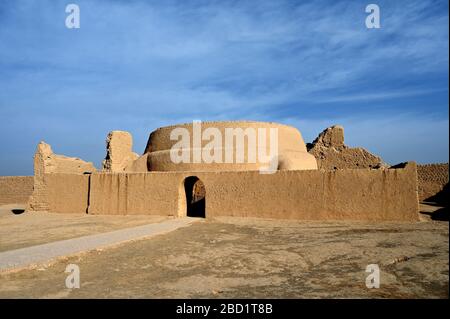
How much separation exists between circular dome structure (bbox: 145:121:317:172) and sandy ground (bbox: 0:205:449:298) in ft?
22.5

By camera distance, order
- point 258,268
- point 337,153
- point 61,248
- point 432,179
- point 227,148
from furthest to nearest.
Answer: point 337,153, point 432,179, point 227,148, point 61,248, point 258,268

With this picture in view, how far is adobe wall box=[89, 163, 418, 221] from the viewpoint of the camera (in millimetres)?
10586

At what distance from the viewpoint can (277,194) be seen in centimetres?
1191

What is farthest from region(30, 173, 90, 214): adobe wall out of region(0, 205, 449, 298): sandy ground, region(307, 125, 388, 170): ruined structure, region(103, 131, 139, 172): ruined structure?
region(307, 125, 388, 170): ruined structure

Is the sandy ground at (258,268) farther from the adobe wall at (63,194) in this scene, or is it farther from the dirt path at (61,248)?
the adobe wall at (63,194)

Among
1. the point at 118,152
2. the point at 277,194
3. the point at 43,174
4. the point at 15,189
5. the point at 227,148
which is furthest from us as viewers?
the point at 15,189

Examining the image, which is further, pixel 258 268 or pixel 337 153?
pixel 337 153

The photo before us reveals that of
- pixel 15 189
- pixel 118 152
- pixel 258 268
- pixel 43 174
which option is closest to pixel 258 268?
pixel 258 268

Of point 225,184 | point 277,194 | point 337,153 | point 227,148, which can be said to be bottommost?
point 277,194

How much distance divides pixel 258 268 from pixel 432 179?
2177 cm

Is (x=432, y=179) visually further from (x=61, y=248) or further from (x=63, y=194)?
(x=61, y=248)

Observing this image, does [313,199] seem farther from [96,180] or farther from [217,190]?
[96,180]

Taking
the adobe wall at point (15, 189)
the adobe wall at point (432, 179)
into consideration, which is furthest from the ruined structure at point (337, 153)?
the adobe wall at point (15, 189)
